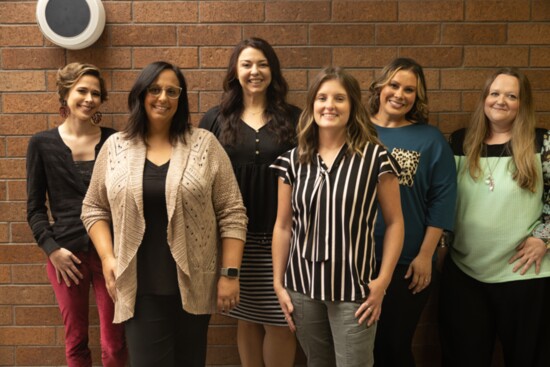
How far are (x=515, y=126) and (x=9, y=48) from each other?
241 centimetres

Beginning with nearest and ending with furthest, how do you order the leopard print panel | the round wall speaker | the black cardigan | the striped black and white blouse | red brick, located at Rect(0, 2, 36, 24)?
the striped black and white blouse < the leopard print panel < the black cardigan < the round wall speaker < red brick, located at Rect(0, 2, 36, 24)

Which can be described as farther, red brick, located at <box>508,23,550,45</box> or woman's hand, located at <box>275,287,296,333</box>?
red brick, located at <box>508,23,550,45</box>

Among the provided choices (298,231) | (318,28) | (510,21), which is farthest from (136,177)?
(510,21)

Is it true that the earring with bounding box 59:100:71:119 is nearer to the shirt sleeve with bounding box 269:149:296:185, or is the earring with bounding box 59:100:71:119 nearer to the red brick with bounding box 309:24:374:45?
the shirt sleeve with bounding box 269:149:296:185

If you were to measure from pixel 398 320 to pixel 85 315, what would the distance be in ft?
4.53

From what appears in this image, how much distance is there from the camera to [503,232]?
2.02 meters

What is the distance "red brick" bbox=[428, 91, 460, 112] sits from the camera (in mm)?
2449

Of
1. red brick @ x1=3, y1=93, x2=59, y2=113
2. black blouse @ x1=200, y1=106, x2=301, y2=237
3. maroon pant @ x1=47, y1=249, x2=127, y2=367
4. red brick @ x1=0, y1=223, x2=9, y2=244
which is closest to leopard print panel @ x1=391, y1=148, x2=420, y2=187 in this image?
black blouse @ x1=200, y1=106, x2=301, y2=237

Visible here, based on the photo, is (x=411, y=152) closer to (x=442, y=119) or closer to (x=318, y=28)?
(x=442, y=119)

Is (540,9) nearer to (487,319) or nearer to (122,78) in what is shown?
(487,319)

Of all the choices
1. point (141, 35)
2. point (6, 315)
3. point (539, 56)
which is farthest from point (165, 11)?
point (539, 56)

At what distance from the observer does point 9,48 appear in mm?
2383

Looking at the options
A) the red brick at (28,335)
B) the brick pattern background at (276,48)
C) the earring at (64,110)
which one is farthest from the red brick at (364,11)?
the red brick at (28,335)

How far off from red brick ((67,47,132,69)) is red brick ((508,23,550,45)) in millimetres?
1931
